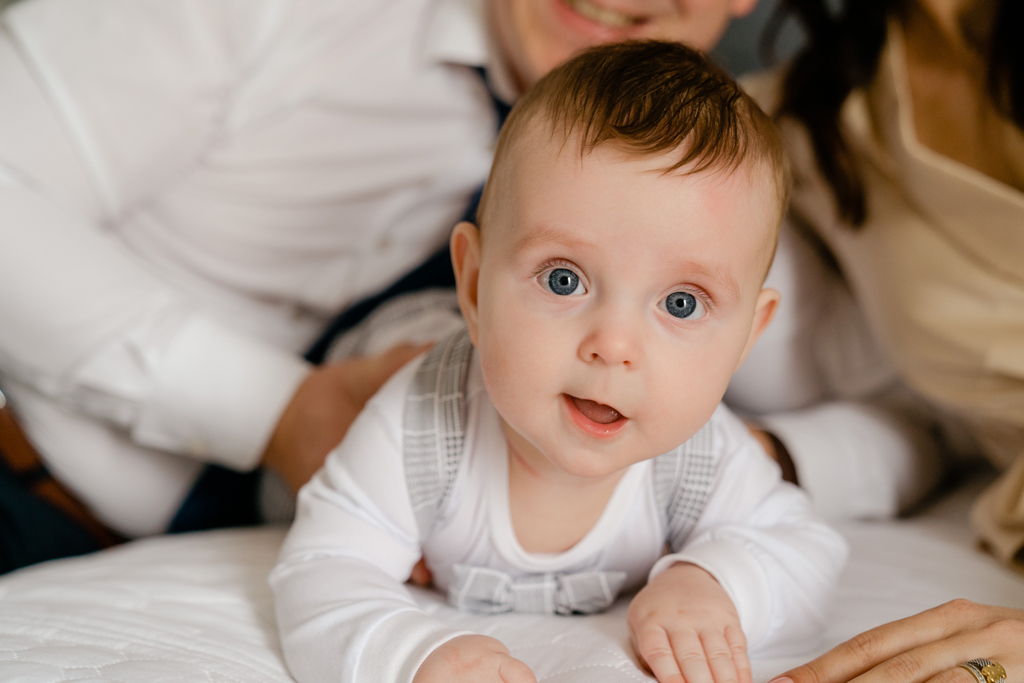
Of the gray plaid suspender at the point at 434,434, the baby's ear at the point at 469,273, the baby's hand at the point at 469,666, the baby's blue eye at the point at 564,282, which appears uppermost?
the baby's blue eye at the point at 564,282

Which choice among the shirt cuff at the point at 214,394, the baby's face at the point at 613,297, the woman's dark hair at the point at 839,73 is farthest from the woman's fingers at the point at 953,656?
the shirt cuff at the point at 214,394

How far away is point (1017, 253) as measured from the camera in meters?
0.95

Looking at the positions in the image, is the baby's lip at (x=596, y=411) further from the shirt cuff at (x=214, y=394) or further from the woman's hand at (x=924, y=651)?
the shirt cuff at (x=214, y=394)

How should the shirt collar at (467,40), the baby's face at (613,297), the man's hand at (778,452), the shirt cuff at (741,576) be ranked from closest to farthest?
the baby's face at (613,297) → the shirt cuff at (741,576) → the man's hand at (778,452) → the shirt collar at (467,40)

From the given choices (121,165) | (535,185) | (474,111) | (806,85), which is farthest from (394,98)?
(535,185)

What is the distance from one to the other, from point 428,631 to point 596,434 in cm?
18

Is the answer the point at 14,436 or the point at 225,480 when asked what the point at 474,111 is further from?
the point at 14,436

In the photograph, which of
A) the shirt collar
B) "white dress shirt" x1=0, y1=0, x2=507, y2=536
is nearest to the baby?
"white dress shirt" x1=0, y1=0, x2=507, y2=536

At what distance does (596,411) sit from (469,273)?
0.54ft

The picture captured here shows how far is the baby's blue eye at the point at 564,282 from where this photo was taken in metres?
0.64

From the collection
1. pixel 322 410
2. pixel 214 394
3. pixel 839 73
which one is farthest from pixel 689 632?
pixel 839 73

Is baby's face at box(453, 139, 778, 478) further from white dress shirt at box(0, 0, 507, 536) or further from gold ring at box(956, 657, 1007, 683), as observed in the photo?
white dress shirt at box(0, 0, 507, 536)

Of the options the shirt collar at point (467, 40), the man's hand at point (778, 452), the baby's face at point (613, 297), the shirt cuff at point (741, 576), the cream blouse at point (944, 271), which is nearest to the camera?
the baby's face at point (613, 297)

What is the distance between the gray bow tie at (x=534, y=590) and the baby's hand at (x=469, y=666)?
0.48 feet
